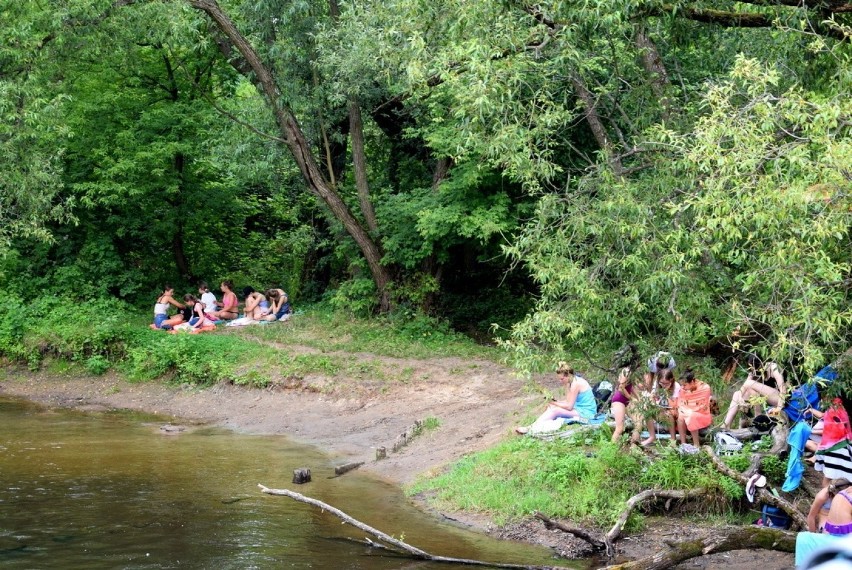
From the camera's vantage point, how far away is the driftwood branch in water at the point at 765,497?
29.7 feet

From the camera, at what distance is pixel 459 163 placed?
61.0ft

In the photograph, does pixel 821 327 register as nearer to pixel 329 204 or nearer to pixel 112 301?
pixel 329 204

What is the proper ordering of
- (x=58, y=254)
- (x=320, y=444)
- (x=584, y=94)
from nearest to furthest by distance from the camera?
1. (x=584, y=94)
2. (x=320, y=444)
3. (x=58, y=254)

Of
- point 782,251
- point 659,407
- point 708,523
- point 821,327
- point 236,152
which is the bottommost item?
point 708,523

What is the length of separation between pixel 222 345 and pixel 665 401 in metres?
11.1

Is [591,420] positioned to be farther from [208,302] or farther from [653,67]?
[208,302]

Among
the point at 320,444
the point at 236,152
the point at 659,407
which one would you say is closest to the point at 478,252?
the point at 236,152

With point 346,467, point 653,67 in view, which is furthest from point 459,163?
point 653,67

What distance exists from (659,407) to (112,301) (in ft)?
51.1

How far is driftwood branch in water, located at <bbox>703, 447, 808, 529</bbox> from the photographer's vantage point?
905 cm

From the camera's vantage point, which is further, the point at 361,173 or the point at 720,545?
the point at 361,173

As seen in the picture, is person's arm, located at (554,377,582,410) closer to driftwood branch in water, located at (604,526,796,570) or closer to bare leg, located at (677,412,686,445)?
bare leg, located at (677,412,686,445)

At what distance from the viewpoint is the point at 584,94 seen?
38.5 feet

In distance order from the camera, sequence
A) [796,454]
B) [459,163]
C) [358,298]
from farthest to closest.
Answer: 1. [358,298]
2. [459,163]
3. [796,454]
